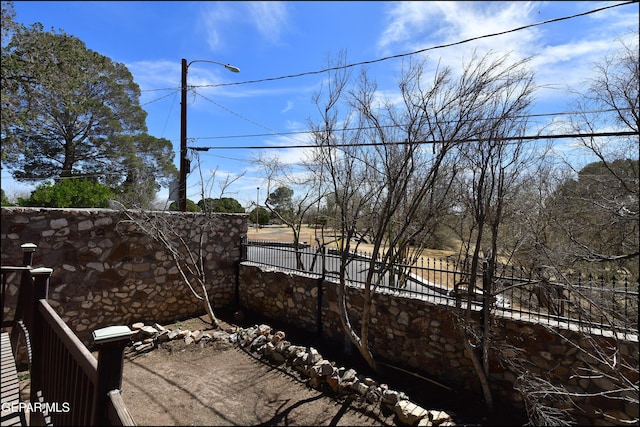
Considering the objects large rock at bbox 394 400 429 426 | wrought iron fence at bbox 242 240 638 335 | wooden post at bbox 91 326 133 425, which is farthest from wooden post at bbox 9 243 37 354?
large rock at bbox 394 400 429 426

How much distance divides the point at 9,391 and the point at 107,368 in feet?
7.34

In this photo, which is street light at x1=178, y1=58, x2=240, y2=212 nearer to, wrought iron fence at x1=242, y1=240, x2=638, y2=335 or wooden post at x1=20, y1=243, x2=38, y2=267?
wooden post at x1=20, y1=243, x2=38, y2=267

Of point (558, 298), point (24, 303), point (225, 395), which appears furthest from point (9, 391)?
point (558, 298)

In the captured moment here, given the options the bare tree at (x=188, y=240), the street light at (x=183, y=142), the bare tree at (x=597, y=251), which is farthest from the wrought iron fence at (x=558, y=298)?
the street light at (x=183, y=142)

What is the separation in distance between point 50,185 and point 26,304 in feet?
15.1

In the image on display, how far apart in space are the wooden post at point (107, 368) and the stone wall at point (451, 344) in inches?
148

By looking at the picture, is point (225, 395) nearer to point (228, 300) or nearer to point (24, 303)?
point (24, 303)

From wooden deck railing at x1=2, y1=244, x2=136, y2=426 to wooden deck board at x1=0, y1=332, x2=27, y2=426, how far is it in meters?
0.10

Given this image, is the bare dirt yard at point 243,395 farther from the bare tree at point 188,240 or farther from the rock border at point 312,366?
the bare tree at point 188,240

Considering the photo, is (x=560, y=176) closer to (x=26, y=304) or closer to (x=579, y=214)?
(x=579, y=214)

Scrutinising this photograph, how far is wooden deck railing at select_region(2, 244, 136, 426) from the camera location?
129cm

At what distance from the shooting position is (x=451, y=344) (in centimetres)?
427

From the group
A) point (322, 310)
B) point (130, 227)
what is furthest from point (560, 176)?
point (130, 227)

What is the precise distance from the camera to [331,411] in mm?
3336
